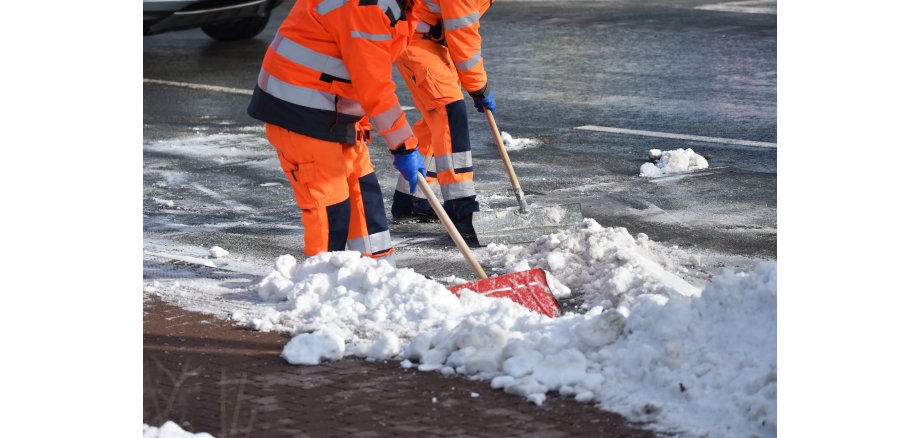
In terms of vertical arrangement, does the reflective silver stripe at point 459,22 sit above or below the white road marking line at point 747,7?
above

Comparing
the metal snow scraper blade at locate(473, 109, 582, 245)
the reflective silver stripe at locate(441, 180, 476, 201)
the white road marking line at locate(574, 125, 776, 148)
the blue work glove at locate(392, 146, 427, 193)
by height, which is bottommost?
the white road marking line at locate(574, 125, 776, 148)

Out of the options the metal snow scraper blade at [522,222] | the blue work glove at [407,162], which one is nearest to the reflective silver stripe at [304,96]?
the blue work glove at [407,162]

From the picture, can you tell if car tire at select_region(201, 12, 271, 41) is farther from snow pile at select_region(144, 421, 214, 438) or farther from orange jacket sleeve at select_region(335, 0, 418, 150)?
snow pile at select_region(144, 421, 214, 438)

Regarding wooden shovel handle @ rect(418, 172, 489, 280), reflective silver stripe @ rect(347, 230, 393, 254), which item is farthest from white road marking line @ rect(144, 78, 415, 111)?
wooden shovel handle @ rect(418, 172, 489, 280)

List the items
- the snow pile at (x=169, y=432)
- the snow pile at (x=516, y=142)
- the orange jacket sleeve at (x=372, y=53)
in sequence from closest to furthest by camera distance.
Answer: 1. the snow pile at (x=169, y=432)
2. the orange jacket sleeve at (x=372, y=53)
3. the snow pile at (x=516, y=142)

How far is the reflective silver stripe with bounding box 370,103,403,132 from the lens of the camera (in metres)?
5.90

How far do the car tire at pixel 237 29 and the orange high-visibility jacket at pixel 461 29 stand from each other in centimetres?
881

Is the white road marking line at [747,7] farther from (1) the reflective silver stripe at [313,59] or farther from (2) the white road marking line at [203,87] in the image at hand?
(1) the reflective silver stripe at [313,59]

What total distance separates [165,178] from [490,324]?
4.70 metres

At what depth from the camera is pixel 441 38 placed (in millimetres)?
7645

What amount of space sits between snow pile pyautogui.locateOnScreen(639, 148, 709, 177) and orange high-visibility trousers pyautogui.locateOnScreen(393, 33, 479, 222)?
5.59 ft

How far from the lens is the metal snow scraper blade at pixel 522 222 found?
730 centimetres
